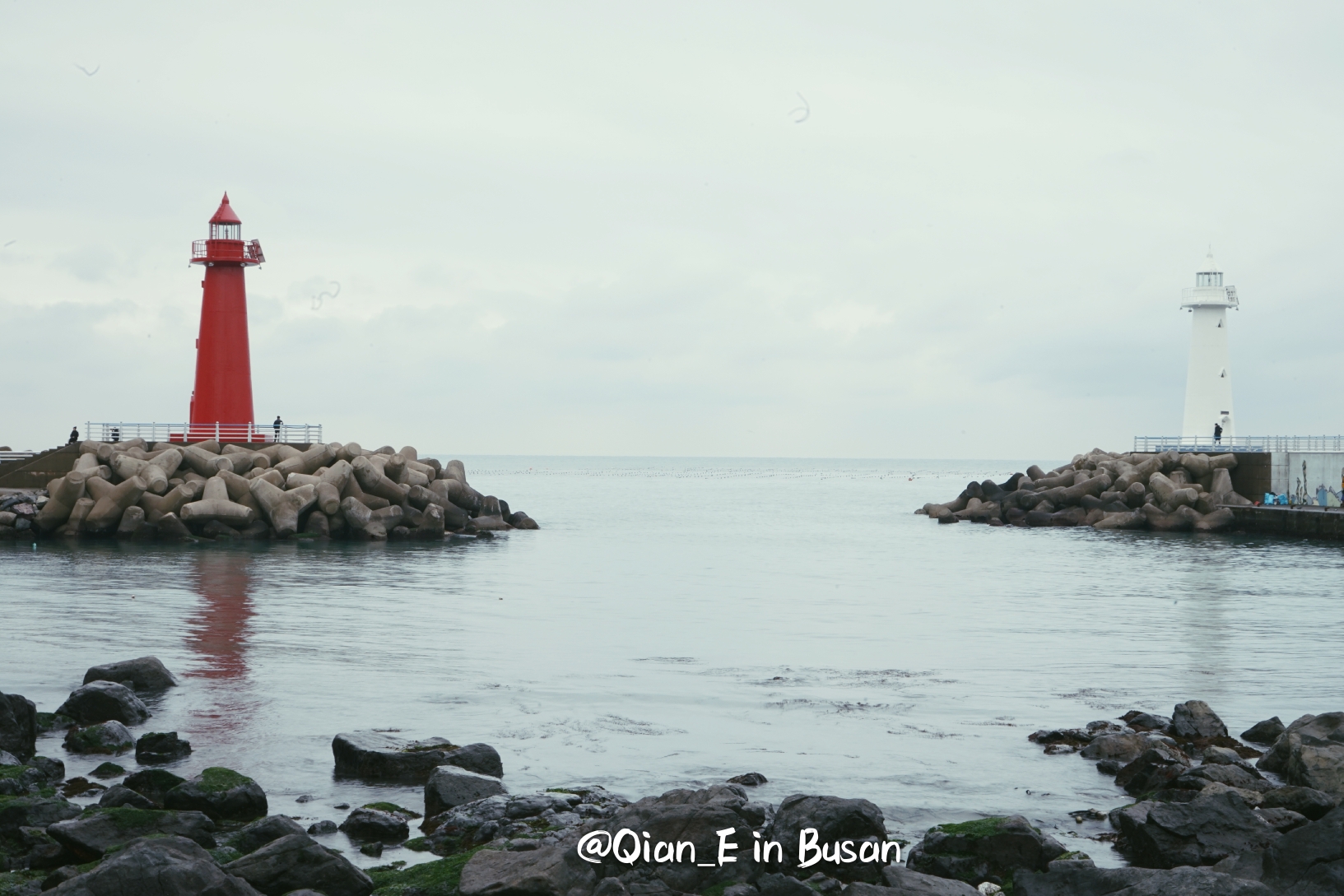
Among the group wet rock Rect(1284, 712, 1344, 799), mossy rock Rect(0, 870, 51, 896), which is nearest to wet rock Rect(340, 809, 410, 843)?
mossy rock Rect(0, 870, 51, 896)

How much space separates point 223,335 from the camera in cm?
3616

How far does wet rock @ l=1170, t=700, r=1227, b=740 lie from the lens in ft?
34.0

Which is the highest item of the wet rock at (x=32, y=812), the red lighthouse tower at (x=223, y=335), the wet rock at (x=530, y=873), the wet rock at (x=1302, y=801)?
the red lighthouse tower at (x=223, y=335)

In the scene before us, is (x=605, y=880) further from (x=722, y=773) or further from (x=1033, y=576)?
(x=1033, y=576)

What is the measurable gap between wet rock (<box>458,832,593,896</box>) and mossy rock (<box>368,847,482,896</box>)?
105 mm

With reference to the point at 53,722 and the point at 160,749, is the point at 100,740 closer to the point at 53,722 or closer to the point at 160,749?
the point at 160,749

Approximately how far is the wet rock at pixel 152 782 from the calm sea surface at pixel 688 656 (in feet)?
2.22

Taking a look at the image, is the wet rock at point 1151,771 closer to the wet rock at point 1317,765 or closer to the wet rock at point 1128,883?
the wet rock at point 1317,765

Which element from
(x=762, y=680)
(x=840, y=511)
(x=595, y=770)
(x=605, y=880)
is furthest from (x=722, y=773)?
(x=840, y=511)

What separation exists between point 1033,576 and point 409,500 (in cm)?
1632

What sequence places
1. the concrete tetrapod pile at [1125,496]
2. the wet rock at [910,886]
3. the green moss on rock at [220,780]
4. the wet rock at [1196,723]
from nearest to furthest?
1. the wet rock at [910,886]
2. the green moss on rock at [220,780]
3. the wet rock at [1196,723]
4. the concrete tetrapod pile at [1125,496]

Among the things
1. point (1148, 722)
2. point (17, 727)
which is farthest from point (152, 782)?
point (1148, 722)

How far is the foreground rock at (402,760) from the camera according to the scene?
29.5ft

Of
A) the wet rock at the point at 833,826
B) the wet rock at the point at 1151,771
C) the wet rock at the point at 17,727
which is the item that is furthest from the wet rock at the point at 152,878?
the wet rock at the point at 1151,771
